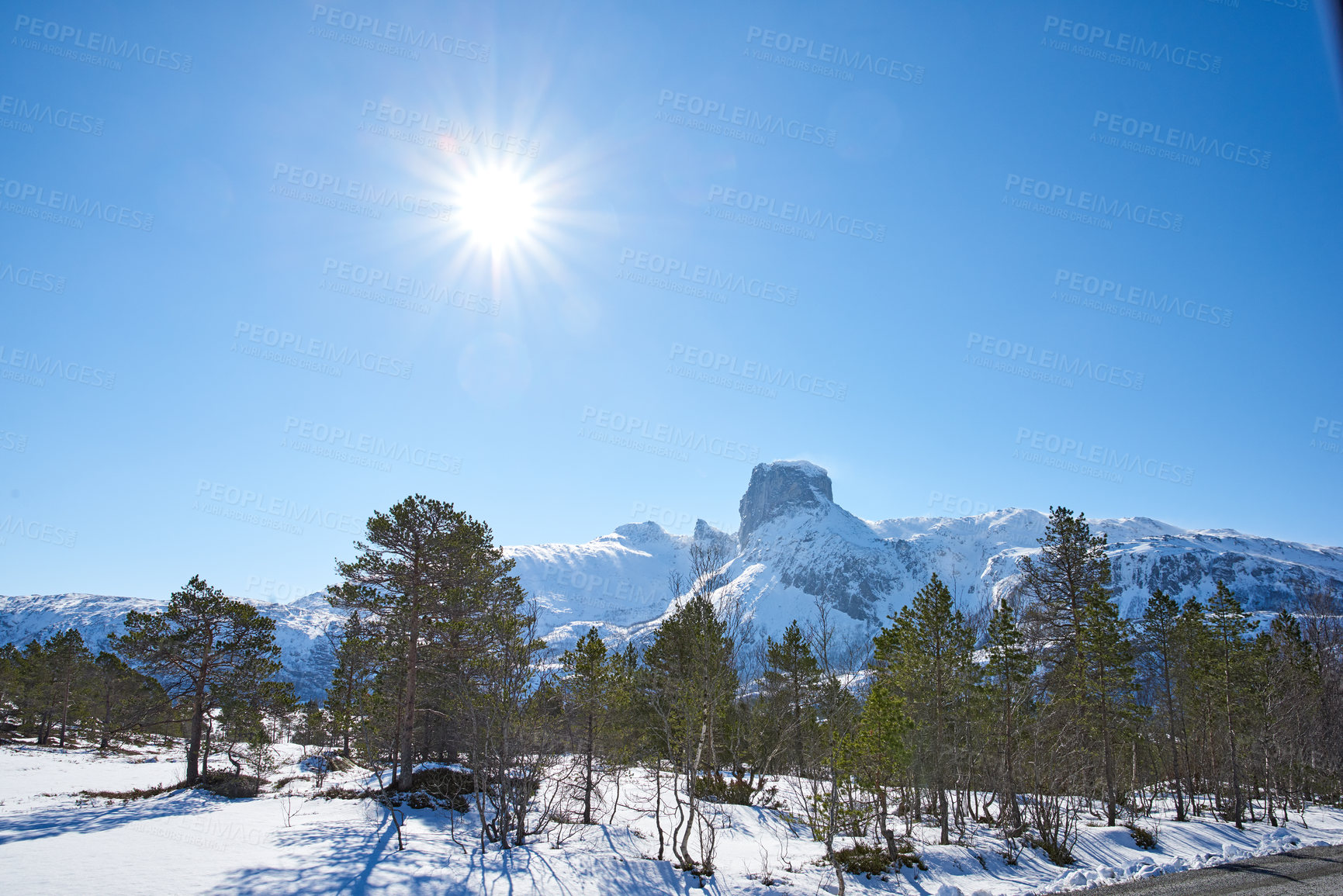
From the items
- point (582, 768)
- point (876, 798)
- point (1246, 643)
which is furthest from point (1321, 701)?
point (582, 768)

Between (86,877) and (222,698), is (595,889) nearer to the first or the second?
(86,877)

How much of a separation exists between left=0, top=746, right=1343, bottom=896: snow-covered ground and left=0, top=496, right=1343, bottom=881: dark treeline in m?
1.16

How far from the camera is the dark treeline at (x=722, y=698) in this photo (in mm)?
19828

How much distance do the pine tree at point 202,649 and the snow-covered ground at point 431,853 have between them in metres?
4.50

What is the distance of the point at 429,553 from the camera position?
26922 mm

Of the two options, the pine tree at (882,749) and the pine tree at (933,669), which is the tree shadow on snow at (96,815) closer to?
the pine tree at (882,749)

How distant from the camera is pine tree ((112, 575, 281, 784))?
91.2 feet

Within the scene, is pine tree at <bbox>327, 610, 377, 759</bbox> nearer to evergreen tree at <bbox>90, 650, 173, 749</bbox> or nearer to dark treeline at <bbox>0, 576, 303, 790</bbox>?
dark treeline at <bbox>0, 576, 303, 790</bbox>

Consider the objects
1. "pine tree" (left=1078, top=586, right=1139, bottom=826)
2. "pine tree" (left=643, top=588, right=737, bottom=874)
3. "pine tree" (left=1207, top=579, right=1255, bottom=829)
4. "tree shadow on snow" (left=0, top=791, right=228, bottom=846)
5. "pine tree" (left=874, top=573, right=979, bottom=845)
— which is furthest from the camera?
"pine tree" (left=1207, top=579, right=1255, bottom=829)

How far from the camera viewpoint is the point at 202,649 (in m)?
28.9

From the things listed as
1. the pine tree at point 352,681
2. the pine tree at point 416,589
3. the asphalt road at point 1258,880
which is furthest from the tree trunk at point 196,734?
the asphalt road at point 1258,880

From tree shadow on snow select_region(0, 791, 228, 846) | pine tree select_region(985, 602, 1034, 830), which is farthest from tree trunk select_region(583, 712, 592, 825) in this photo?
pine tree select_region(985, 602, 1034, 830)

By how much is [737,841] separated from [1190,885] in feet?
44.9

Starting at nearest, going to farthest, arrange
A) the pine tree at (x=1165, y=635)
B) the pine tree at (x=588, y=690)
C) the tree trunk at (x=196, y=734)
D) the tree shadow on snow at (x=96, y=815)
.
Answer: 1. the tree shadow on snow at (x=96, y=815)
2. the pine tree at (x=588, y=690)
3. the tree trunk at (x=196, y=734)
4. the pine tree at (x=1165, y=635)
